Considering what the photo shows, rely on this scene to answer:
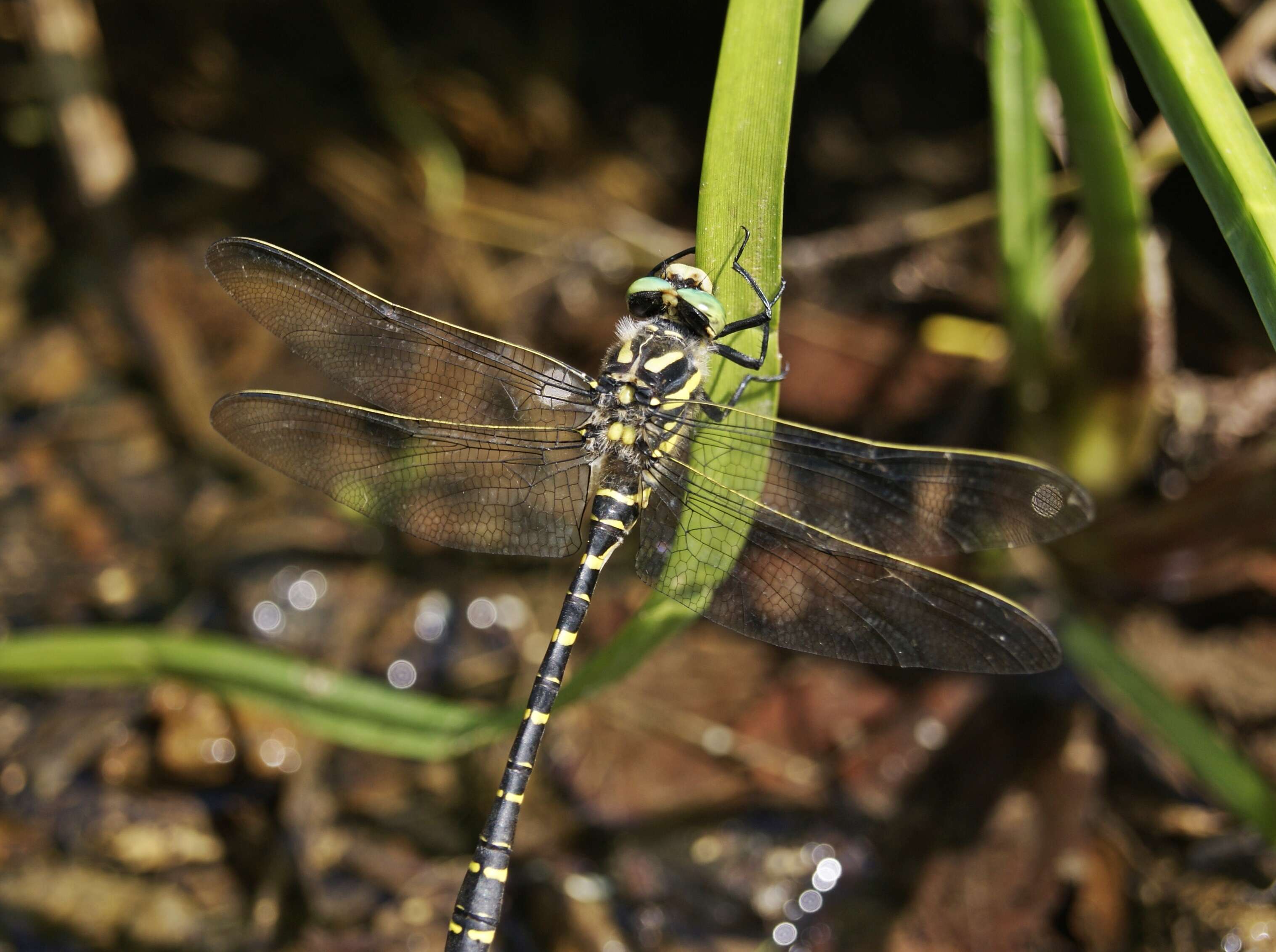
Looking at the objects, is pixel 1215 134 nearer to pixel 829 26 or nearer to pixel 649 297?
pixel 649 297

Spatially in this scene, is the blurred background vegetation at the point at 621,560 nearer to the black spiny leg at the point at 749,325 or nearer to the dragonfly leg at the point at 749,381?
the black spiny leg at the point at 749,325

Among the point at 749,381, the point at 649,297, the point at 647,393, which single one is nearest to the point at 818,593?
the point at 749,381

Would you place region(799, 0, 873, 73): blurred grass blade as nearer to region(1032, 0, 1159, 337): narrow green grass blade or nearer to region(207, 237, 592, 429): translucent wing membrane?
region(1032, 0, 1159, 337): narrow green grass blade

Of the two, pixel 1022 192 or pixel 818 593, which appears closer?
pixel 818 593

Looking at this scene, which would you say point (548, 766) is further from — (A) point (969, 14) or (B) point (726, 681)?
(A) point (969, 14)

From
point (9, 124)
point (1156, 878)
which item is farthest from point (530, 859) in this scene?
point (9, 124)

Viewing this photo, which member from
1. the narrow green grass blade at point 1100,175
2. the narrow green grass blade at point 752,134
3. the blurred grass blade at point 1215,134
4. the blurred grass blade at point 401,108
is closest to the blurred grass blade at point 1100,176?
the narrow green grass blade at point 1100,175

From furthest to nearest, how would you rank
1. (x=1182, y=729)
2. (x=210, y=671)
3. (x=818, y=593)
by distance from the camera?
(x=210, y=671) < (x=1182, y=729) < (x=818, y=593)
